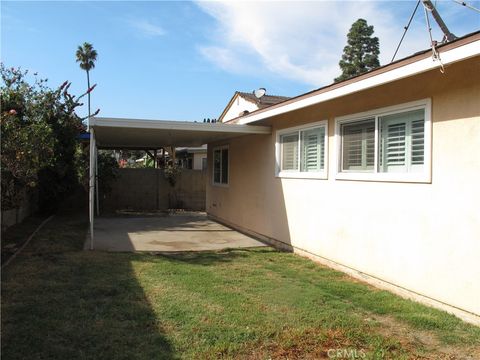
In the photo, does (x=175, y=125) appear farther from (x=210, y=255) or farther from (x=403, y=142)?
(x=403, y=142)

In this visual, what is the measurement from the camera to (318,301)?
5.39m

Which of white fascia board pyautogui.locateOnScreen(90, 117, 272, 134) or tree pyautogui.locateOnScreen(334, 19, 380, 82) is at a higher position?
tree pyautogui.locateOnScreen(334, 19, 380, 82)

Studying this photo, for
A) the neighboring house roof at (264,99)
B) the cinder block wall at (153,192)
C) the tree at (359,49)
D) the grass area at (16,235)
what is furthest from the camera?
the tree at (359,49)

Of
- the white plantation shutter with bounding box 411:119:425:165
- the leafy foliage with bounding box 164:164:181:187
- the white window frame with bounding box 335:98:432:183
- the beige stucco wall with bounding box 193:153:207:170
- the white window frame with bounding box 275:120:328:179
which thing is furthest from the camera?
the beige stucco wall with bounding box 193:153:207:170

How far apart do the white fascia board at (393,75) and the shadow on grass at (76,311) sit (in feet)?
12.8

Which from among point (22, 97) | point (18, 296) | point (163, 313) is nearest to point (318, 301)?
point (163, 313)

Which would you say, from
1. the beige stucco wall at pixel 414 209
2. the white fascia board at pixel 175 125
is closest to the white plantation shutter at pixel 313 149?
the beige stucco wall at pixel 414 209

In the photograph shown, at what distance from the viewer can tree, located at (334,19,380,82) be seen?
1576 inches

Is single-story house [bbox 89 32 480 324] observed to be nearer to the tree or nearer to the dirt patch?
the dirt patch

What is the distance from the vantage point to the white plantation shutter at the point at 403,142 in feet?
18.2

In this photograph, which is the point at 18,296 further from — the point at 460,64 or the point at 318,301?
the point at 460,64

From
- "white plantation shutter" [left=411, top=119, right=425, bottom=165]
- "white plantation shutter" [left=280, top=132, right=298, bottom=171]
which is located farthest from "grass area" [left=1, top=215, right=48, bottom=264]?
"white plantation shutter" [left=411, top=119, right=425, bottom=165]

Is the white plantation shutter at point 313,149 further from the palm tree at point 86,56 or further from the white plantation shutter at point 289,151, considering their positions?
the palm tree at point 86,56

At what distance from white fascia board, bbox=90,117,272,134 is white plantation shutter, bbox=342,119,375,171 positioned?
2877 millimetres
